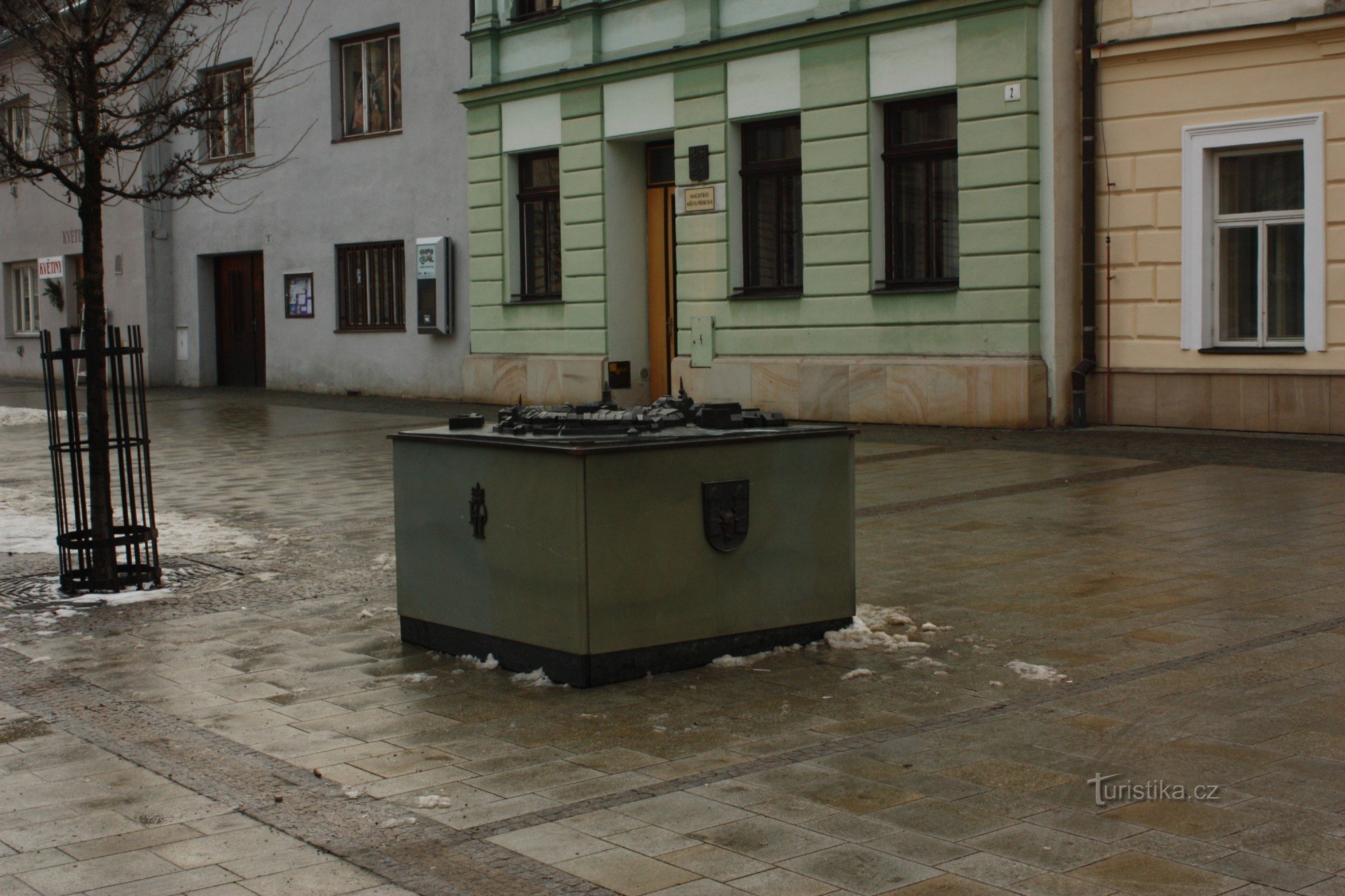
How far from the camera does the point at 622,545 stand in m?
6.10

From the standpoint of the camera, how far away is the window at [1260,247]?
15438 mm

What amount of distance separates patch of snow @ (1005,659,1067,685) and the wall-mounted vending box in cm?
1868

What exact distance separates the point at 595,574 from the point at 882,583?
2.62 m

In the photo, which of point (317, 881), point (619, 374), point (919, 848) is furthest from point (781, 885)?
point (619, 374)

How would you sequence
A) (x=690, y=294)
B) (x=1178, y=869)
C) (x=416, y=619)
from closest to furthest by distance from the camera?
(x=1178, y=869) → (x=416, y=619) → (x=690, y=294)

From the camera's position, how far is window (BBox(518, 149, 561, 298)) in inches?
891

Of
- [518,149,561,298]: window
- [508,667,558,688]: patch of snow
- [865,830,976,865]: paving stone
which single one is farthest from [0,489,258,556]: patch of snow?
[518,149,561,298]: window

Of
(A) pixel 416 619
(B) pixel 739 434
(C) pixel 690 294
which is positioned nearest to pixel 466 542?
(A) pixel 416 619

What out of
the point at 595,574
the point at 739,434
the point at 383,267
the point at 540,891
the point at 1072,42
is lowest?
the point at 540,891

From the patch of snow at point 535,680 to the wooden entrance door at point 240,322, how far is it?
23.7 m

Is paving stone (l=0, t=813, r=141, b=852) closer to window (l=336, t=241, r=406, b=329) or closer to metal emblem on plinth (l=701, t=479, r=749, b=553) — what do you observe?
metal emblem on plinth (l=701, t=479, r=749, b=553)

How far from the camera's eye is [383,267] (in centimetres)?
2609

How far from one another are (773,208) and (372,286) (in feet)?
29.7

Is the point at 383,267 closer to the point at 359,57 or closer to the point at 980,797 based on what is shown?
the point at 359,57
